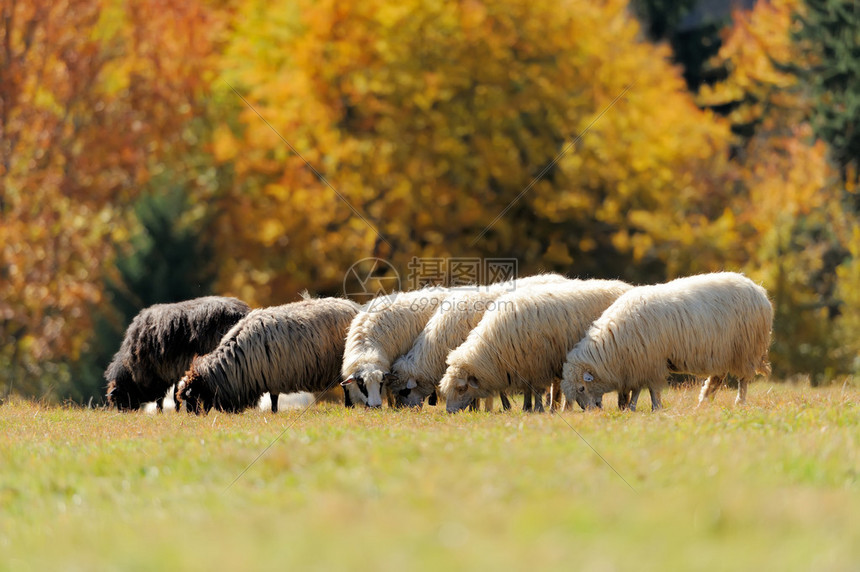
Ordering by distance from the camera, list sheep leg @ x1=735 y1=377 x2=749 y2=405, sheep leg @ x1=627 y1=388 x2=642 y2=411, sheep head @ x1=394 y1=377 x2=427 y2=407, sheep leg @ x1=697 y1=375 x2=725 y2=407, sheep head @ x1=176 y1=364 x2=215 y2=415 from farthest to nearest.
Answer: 1. sheep head @ x1=176 y1=364 x2=215 y2=415
2. sheep head @ x1=394 y1=377 x2=427 y2=407
3. sheep leg @ x1=697 y1=375 x2=725 y2=407
4. sheep leg @ x1=735 y1=377 x2=749 y2=405
5. sheep leg @ x1=627 y1=388 x2=642 y2=411

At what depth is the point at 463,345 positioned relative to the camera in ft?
44.7

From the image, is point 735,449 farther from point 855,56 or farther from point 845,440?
point 855,56

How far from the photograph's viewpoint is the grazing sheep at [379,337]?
1401 cm

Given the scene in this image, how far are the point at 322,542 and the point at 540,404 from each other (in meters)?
7.93

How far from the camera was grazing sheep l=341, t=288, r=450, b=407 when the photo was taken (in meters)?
14.0

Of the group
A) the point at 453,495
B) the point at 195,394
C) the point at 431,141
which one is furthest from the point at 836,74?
the point at 453,495

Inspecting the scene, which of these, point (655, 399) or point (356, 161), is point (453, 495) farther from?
point (356, 161)

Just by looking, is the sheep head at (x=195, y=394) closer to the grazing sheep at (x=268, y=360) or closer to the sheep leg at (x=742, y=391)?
the grazing sheep at (x=268, y=360)

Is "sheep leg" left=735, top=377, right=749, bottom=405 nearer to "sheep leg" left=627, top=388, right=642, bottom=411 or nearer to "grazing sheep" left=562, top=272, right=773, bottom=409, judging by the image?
"grazing sheep" left=562, top=272, right=773, bottom=409

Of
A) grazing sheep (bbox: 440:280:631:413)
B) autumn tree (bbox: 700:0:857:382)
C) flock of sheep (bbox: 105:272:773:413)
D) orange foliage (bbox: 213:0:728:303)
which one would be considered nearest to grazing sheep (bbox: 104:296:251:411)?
flock of sheep (bbox: 105:272:773:413)

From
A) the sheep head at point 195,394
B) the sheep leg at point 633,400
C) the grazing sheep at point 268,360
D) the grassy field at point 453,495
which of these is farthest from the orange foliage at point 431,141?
the grassy field at point 453,495
